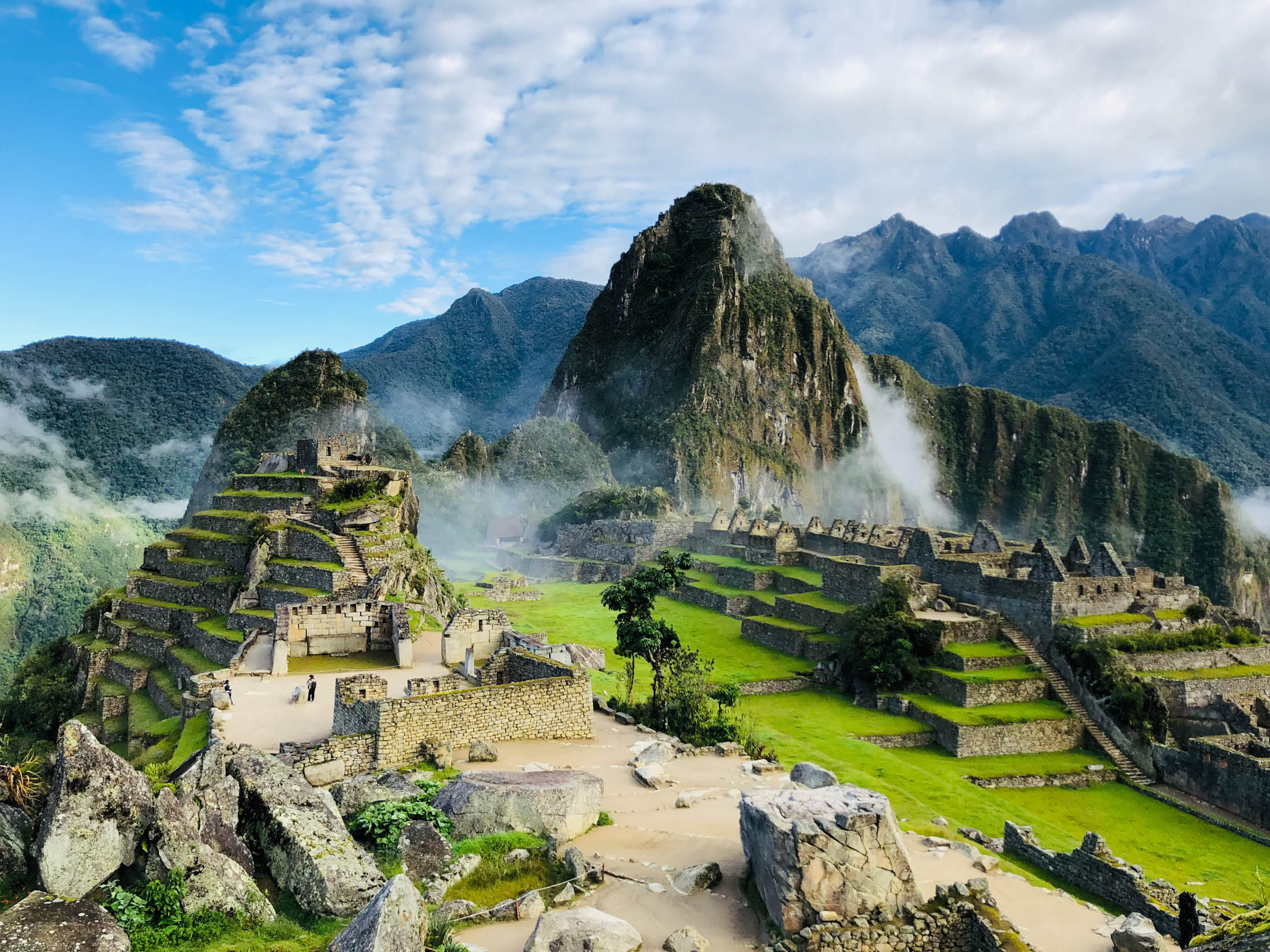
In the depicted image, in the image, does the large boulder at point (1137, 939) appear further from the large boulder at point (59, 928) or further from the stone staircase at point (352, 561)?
the stone staircase at point (352, 561)

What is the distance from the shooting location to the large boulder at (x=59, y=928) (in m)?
5.27

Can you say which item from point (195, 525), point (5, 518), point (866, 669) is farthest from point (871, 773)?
point (5, 518)

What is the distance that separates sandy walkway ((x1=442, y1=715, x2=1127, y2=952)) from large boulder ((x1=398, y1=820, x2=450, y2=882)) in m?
1.19

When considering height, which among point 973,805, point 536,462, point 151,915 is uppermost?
point 536,462

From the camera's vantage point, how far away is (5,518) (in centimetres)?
8506

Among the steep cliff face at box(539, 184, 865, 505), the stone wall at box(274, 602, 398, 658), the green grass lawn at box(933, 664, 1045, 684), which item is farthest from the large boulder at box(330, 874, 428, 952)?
the steep cliff face at box(539, 184, 865, 505)

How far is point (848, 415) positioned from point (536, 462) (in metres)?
105

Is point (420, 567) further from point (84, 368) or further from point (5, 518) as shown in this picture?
point (84, 368)

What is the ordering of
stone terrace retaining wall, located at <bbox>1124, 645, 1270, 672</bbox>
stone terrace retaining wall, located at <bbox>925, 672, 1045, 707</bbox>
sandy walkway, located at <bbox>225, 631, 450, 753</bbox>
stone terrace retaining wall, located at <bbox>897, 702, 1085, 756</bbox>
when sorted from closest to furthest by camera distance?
sandy walkway, located at <bbox>225, 631, 450, 753</bbox>, stone terrace retaining wall, located at <bbox>897, 702, 1085, 756</bbox>, stone terrace retaining wall, located at <bbox>925, 672, 1045, 707</bbox>, stone terrace retaining wall, located at <bbox>1124, 645, 1270, 672</bbox>

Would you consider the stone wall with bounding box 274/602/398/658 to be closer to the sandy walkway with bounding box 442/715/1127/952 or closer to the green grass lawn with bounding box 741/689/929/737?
the sandy walkway with bounding box 442/715/1127/952

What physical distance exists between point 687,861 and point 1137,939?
504 centimetres

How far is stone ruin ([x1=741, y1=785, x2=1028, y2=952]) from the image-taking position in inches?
323

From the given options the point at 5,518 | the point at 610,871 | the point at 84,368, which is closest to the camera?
the point at 610,871

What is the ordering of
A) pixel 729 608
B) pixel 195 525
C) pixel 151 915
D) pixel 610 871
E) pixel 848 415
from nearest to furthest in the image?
pixel 151 915 < pixel 610 871 < pixel 195 525 < pixel 729 608 < pixel 848 415
